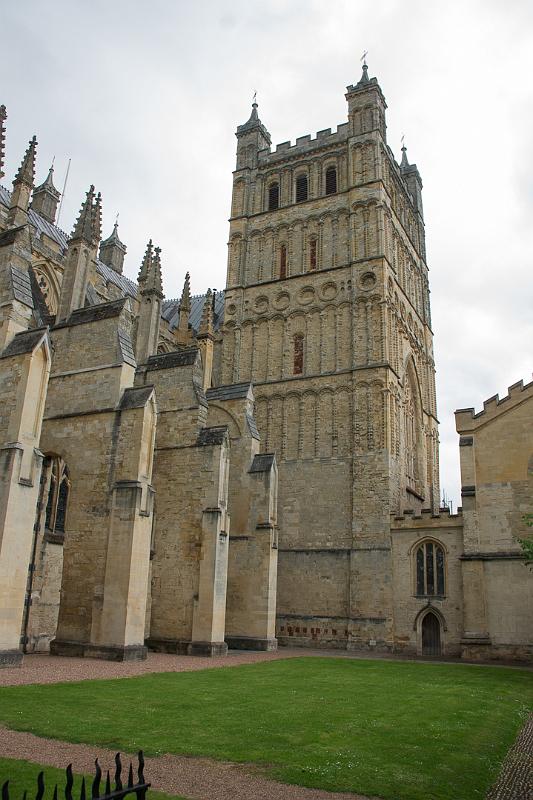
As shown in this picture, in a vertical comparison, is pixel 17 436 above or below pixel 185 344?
below

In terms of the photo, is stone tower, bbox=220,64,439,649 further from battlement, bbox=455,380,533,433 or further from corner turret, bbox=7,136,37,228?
corner turret, bbox=7,136,37,228

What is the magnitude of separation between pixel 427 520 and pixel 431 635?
4.81 m

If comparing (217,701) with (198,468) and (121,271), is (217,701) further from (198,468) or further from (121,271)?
(121,271)

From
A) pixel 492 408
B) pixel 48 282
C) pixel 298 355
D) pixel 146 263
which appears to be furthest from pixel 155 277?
pixel 492 408

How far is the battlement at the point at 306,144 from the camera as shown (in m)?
38.8

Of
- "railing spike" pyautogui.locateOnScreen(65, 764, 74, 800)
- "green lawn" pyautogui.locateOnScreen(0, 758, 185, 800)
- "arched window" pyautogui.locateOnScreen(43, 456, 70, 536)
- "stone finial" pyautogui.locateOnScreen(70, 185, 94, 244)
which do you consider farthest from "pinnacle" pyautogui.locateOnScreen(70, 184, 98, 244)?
"railing spike" pyautogui.locateOnScreen(65, 764, 74, 800)

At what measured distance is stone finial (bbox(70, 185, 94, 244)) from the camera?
23.2 metres

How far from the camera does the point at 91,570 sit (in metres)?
18.9

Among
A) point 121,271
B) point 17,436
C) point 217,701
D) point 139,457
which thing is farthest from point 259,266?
point 217,701

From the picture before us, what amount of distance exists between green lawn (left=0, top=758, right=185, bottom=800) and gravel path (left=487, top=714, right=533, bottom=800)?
137 inches

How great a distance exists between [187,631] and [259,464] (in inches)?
331

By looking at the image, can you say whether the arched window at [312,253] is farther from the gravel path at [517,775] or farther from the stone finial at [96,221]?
the gravel path at [517,775]

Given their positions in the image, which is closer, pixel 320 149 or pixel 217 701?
pixel 217 701

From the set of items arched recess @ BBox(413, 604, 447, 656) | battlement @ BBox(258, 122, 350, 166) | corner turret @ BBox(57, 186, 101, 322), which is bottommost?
arched recess @ BBox(413, 604, 447, 656)
